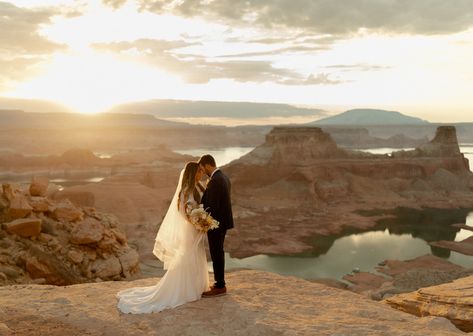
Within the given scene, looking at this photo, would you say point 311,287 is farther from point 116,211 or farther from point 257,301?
point 116,211

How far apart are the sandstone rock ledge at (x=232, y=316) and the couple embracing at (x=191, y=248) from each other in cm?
22

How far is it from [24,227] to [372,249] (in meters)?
29.0

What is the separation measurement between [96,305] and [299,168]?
49204 mm

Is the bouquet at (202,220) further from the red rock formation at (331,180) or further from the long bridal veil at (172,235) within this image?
the red rock formation at (331,180)

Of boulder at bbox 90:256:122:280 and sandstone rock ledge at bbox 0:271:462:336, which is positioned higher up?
sandstone rock ledge at bbox 0:271:462:336

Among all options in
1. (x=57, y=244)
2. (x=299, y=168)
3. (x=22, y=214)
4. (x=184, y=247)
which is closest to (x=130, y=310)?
(x=184, y=247)

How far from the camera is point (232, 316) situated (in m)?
5.75

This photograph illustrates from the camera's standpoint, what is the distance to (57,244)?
12.6 meters

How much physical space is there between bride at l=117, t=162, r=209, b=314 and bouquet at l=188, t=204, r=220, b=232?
27 cm

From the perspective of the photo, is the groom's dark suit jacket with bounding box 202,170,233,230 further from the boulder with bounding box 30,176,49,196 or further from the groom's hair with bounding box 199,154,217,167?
the boulder with bounding box 30,176,49,196

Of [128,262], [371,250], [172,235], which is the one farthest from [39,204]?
[371,250]

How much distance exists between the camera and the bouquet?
615 centimetres

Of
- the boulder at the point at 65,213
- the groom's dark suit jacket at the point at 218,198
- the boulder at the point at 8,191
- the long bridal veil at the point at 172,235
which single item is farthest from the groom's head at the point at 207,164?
the boulder at the point at 8,191

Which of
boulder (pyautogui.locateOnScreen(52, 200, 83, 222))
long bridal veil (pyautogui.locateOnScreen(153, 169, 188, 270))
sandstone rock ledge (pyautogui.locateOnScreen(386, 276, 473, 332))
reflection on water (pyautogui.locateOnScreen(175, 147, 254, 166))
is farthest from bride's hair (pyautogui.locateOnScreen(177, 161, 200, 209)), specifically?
reflection on water (pyautogui.locateOnScreen(175, 147, 254, 166))
